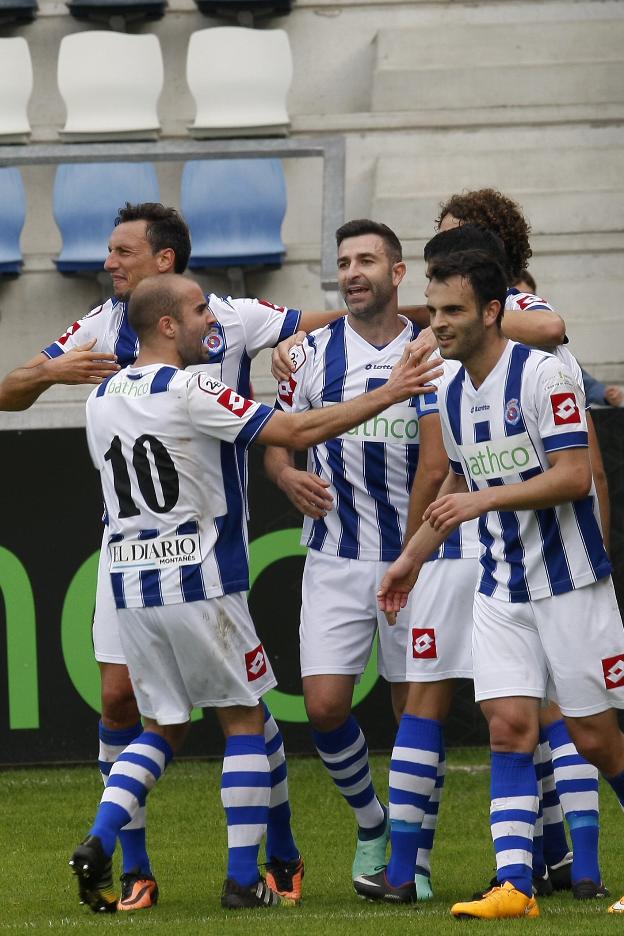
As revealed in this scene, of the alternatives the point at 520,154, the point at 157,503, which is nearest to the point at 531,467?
the point at 157,503

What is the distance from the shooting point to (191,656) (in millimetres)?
4445

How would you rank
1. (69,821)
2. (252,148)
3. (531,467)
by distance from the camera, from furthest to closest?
1. (252,148)
2. (69,821)
3. (531,467)

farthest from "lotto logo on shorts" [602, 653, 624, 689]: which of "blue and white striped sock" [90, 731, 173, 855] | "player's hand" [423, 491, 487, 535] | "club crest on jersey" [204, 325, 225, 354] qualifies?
"club crest on jersey" [204, 325, 225, 354]

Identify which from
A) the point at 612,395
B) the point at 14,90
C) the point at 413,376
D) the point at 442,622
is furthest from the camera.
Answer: the point at 14,90

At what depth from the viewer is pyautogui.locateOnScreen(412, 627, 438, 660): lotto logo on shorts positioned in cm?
471

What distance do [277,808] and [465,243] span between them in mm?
1930

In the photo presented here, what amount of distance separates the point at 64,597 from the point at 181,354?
3159 mm

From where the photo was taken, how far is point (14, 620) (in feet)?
24.1

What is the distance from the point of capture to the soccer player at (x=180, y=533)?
4355 mm

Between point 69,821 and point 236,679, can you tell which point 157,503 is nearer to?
point 236,679

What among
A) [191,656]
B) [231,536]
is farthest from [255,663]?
[231,536]

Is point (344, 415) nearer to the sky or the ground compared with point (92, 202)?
nearer to the ground

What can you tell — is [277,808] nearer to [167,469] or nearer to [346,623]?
[346,623]

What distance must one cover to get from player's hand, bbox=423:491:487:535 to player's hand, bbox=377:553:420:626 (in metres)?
0.44
